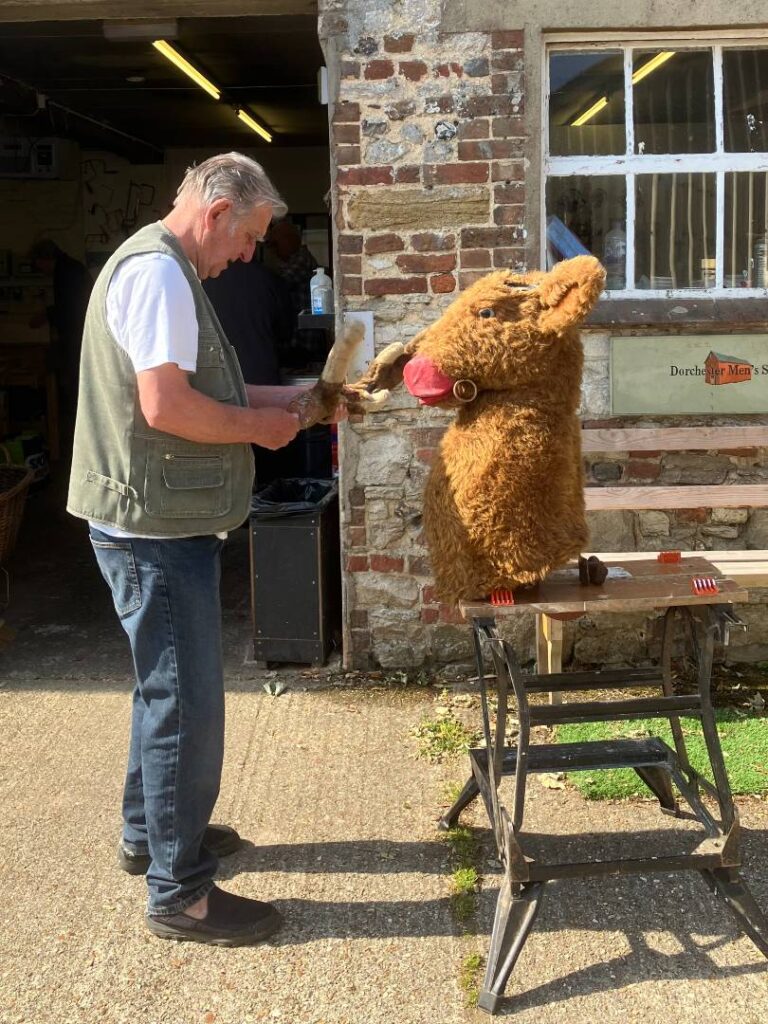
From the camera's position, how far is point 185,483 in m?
2.80

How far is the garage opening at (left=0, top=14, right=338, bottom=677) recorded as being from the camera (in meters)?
6.11

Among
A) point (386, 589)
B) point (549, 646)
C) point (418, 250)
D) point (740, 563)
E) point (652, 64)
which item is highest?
point (652, 64)

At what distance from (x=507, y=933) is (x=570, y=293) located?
170 cm

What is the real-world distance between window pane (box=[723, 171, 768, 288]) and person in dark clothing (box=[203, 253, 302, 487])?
3.02 metres

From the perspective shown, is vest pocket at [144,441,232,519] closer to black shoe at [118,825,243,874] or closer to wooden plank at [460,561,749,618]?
wooden plank at [460,561,749,618]

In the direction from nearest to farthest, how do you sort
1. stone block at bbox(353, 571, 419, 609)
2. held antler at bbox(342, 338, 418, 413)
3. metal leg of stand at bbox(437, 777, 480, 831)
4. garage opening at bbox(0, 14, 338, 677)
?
held antler at bbox(342, 338, 418, 413) → metal leg of stand at bbox(437, 777, 480, 831) → stone block at bbox(353, 571, 419, 609) → garage opening at bbox(0, 14, 338, 677)

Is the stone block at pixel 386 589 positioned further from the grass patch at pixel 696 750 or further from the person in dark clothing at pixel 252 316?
the person in dark clothing at pixel 252 316

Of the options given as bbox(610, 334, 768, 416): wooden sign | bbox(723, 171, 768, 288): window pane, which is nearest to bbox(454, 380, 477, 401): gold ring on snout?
bbox(610, 334, 768, 416): wooden sign

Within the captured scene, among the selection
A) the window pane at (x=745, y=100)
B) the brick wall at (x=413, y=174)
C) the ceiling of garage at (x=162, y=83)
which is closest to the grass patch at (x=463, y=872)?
the brick wall at (x=413, y=174)

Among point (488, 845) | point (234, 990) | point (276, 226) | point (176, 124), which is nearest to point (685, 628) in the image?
point (488, 845)

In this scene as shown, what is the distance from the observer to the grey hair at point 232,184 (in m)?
2.77

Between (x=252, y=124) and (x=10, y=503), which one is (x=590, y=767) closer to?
(x=10, y=503)

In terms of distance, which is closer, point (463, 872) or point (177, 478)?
point (177, 478)

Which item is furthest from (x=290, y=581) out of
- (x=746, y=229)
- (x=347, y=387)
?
(x=746, y=229)
